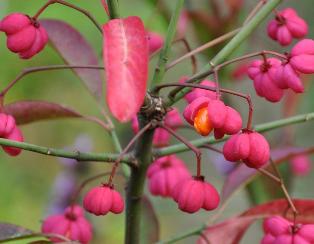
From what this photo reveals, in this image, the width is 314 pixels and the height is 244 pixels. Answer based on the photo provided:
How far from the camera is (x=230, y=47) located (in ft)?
3.31

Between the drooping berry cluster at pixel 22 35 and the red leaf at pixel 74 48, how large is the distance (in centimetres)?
25

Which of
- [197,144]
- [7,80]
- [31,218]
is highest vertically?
[7,80]

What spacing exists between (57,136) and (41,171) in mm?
145

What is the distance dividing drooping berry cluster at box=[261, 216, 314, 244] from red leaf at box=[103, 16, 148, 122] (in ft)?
1.21

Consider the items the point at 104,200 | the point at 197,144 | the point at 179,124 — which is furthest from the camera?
the point at 179,124

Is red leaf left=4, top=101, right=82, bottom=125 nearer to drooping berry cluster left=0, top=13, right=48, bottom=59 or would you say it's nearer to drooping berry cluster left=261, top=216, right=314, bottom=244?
drooping berry cluster left=0, top=13, right=48, bottom=59

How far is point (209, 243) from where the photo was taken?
3.70ft

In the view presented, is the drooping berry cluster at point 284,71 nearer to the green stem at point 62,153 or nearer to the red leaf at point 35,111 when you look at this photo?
the green stem at point 62,153

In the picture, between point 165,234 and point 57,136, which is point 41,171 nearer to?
point 57,136

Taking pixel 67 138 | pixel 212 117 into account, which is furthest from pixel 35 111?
pixel 67 138

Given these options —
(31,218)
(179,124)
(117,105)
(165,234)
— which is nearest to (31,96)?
(31,218)

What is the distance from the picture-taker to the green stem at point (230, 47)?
985 mm

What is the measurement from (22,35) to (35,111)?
22 centimetres

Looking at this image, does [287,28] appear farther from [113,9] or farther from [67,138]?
[67,138]
